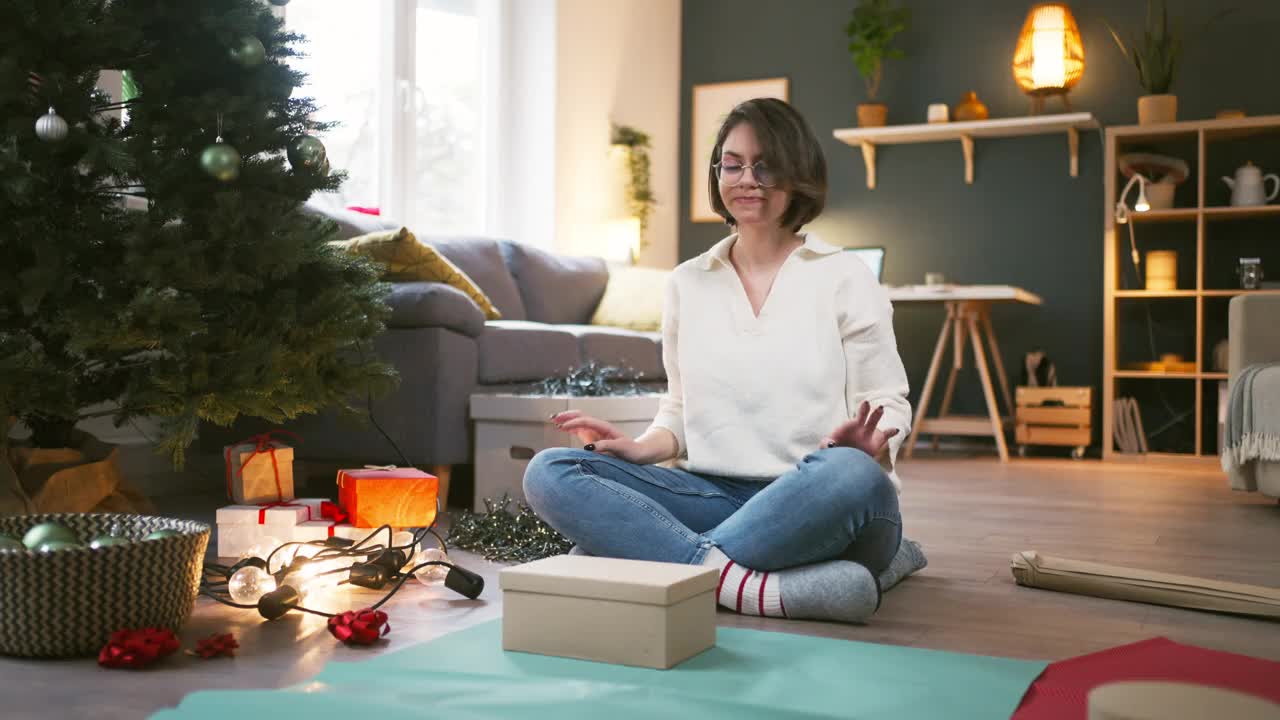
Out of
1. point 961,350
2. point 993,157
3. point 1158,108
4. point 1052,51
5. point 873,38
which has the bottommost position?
point 961,350

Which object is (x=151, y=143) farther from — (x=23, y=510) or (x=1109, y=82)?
(x=1109, y=82)

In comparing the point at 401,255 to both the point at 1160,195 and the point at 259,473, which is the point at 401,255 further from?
the point at 1160,195

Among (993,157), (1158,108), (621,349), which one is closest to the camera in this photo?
(621,349)

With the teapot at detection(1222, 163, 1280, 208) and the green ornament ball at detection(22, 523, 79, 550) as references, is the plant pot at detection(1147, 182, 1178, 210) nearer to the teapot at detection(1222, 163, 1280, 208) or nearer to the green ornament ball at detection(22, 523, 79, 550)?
the teapot at detection(1222, 163, 1280, 208)

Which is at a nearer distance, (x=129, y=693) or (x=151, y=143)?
(x=129, y=693)

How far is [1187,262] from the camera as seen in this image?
5.32 m

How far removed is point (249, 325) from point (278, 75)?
483mm

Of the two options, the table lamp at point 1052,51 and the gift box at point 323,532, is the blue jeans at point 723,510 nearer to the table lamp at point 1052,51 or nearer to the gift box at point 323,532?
the gift box at point 323,532

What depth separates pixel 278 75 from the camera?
226 cm

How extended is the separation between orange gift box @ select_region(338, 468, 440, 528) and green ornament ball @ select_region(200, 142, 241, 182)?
0.68 meters

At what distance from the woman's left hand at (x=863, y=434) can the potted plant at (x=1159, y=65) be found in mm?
3998

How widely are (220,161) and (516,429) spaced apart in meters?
1.20

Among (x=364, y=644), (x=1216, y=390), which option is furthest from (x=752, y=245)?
(x=1216, y=390)

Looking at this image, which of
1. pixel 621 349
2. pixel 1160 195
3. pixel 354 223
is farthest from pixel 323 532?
pixel 1160 195
